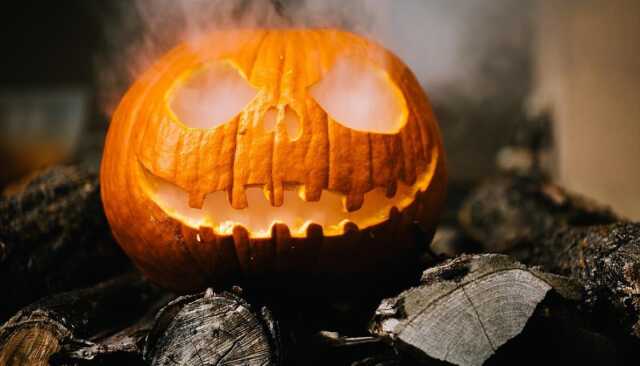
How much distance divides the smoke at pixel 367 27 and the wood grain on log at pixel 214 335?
93cm

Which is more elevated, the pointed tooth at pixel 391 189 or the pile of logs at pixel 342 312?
the pointed tooth at pixel 391 189

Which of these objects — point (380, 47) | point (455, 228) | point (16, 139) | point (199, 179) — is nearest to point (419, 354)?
point (199, 179)

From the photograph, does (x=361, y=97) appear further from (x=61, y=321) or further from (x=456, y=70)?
(x=456, y=70)

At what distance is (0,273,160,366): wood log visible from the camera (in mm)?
1609

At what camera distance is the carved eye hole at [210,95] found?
5.79 ft

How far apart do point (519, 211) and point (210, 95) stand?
1694 mm

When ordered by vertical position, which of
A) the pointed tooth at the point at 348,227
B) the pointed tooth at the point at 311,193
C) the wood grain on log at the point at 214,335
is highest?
the pointed tooth at the point at 311,193

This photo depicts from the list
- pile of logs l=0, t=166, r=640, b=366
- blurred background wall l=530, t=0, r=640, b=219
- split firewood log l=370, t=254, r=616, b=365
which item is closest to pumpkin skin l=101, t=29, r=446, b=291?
pile of logs l=0, t=166, r=640, b=366

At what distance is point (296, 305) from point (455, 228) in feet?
5.90

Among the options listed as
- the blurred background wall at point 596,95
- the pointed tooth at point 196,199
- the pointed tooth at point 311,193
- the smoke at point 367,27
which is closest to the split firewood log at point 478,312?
the pointed tooth at point 311,193

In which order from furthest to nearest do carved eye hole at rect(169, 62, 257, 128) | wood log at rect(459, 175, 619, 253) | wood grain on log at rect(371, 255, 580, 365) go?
wood log at rect(459, 175, 619, 253) < carved eye hole at rect(169, 62, 257, 128) < wood grain on log at rect(371, 255, 580, 365)

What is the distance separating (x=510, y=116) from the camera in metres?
4.95

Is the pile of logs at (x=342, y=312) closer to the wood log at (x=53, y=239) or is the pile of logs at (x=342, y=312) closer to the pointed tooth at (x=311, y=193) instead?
the wood log at (x=53, y=239)

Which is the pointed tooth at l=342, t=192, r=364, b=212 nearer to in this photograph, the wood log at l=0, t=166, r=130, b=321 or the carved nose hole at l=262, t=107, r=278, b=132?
the carved nose hole at l=262, t=107, r=278, b=132
